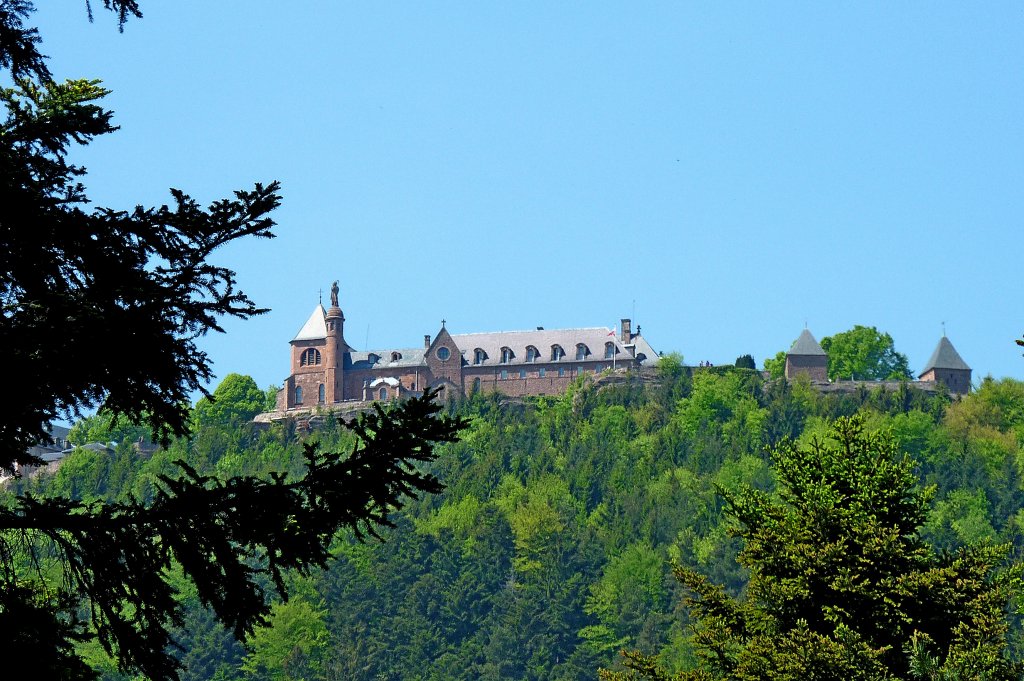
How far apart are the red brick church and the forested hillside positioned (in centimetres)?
183

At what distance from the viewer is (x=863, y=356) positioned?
158 metres

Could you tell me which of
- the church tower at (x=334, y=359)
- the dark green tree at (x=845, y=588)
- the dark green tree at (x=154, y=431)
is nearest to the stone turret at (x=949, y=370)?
the church tower at (x=334, y=359)

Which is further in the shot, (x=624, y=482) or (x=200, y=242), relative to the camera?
(x=624, y=482)

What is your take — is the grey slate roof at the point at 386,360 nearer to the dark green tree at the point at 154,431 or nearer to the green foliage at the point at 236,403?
the green foliage at the point at 236,403

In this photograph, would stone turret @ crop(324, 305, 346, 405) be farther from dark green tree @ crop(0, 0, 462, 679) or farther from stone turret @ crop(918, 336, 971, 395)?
dark green tree @ crop(0, 0, 462, 679)

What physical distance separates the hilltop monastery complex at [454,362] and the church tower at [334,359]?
78mm

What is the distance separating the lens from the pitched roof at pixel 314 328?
14038 centimetres

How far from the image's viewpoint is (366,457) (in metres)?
7.71

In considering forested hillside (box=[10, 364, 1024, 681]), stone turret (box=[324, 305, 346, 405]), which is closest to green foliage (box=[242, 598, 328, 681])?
forested hillside (box=[10, 364, 1024, 681])

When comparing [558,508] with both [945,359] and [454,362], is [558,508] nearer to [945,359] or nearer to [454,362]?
[454,362]

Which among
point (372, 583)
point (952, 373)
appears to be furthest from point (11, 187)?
point (952, 373)

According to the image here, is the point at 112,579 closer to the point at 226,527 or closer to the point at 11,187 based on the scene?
the point at 226,527

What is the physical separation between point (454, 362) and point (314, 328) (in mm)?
11467

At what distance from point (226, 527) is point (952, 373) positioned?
148409 millimetres
